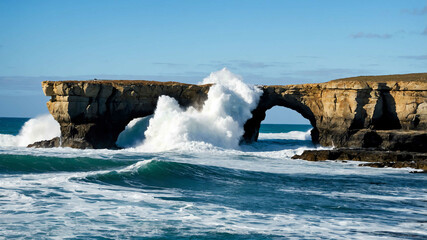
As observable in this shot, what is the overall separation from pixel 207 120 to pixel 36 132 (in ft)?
35.4

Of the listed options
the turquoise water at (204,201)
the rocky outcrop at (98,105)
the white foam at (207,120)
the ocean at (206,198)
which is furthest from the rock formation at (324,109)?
the turquoise water at (204,201)

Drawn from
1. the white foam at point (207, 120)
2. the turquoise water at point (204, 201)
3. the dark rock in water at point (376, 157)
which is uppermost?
the white foam at point (207, 120)

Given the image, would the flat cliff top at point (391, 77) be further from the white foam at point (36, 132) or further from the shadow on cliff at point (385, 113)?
the white foam at point (36, 132)

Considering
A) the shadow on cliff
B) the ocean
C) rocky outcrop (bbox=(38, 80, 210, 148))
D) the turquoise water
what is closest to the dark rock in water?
the ocean

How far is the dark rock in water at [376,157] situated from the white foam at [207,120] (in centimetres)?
553

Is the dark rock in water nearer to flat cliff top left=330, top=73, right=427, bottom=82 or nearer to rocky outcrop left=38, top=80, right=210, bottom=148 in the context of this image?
flat cliff top left=330, top=73, right=427, bottom=82

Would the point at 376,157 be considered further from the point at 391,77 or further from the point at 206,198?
the point at 206,198

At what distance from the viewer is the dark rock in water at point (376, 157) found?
23594 mm

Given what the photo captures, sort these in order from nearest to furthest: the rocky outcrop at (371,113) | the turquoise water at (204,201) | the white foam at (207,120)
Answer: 1. the turquoise water at (204,201)
2. the rocky outcrop at (371,113)
3. the white foam at (207,120)

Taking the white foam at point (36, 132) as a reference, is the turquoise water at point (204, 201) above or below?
below

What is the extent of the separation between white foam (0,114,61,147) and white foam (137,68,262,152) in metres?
6.29

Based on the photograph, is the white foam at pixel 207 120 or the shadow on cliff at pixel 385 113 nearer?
the shadow on cliff at pixel 385 113

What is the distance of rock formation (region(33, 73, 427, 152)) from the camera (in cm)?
2812

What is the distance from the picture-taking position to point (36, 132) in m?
33.7
